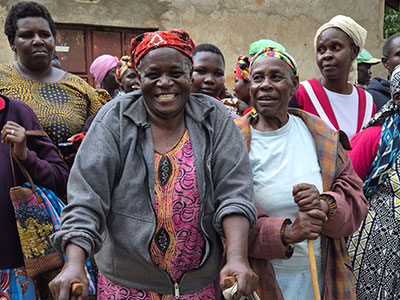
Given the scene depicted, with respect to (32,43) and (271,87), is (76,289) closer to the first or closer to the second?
(271,87)

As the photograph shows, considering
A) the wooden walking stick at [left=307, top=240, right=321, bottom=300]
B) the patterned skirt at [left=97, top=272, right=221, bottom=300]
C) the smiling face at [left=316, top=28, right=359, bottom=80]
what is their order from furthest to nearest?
the smiling face at [left=316, top=28, right=359, bottom=80] < the wooden walking stick at [left=307, top=240, right=321, bottom=300] < the patterned skirt at [left=97, top=272, right=221, bottom=300]

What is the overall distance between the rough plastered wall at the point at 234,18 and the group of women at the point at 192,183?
5.64 metres

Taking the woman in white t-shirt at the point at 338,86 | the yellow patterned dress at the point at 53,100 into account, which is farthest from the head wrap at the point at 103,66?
the woman in white t-shirt at the point at 338,86

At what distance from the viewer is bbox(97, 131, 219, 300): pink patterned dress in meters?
2.06

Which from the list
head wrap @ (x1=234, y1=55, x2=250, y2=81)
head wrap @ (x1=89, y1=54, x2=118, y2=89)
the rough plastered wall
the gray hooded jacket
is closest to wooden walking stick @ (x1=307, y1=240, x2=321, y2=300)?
the gray hooded jacket

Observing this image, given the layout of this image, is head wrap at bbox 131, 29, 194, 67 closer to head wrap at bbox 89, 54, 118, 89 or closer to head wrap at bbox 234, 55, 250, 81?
head wrap at bbox 234, 55, 250, 81

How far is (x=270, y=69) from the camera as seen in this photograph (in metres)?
2.52

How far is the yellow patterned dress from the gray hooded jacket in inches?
42.1

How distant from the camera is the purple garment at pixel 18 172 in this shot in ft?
8.55

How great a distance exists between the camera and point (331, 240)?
2.47 m

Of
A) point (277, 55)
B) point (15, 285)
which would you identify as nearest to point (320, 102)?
point (277, 55)

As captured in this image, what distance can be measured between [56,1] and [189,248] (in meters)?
7.28

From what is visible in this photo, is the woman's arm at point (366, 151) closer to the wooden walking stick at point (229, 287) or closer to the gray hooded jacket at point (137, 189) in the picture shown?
the gray hooded jacket at point (137, 189)

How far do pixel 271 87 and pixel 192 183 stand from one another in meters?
0.74
